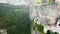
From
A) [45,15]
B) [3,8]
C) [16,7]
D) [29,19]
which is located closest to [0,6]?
[3,8]

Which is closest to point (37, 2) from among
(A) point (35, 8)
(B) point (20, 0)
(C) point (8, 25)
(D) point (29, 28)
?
(A) point (35, 8)

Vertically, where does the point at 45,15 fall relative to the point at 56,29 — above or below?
above

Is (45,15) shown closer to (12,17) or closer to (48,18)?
(48,18)

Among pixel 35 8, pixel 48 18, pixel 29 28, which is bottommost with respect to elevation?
pixel 29 28

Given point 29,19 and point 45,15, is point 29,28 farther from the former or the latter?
point 45,15

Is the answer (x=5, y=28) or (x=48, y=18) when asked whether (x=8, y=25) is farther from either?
(x=48, y=18)

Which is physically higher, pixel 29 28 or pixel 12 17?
pixel 12 17

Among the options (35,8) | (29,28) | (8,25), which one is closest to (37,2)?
(35,8)

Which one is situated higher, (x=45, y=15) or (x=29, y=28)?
(x=45, y=15)
